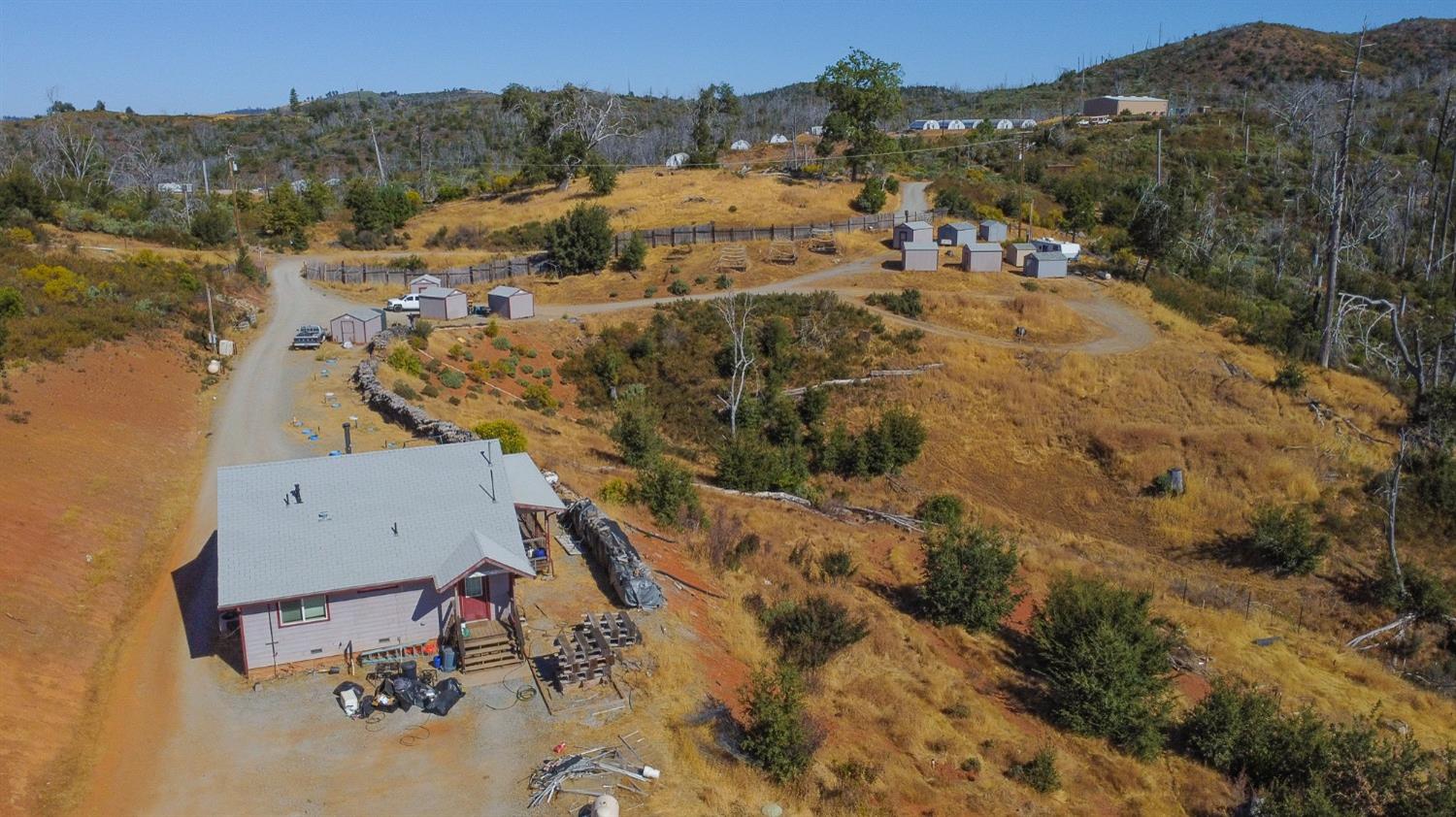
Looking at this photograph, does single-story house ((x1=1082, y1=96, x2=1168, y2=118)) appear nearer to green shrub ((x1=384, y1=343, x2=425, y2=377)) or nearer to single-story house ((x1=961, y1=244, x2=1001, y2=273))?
single-story house ((x1=961, y1=244, x2=1001, y2=273))

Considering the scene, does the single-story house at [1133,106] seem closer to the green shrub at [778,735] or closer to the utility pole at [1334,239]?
the utility pole at [1334,239]

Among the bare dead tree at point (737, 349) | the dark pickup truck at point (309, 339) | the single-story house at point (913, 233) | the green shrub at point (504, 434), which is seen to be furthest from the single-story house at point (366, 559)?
the single-story house at point (913, 233)

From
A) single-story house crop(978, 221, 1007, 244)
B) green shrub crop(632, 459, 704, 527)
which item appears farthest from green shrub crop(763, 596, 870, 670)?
single-story house crop(978, 221, 1007, 244)

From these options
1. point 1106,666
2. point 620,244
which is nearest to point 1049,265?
point 620,244

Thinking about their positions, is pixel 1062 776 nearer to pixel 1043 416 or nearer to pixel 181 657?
pixel 181 657

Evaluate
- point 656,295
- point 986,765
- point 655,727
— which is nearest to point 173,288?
point 656,295

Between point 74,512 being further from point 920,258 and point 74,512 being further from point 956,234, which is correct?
point 956,234
